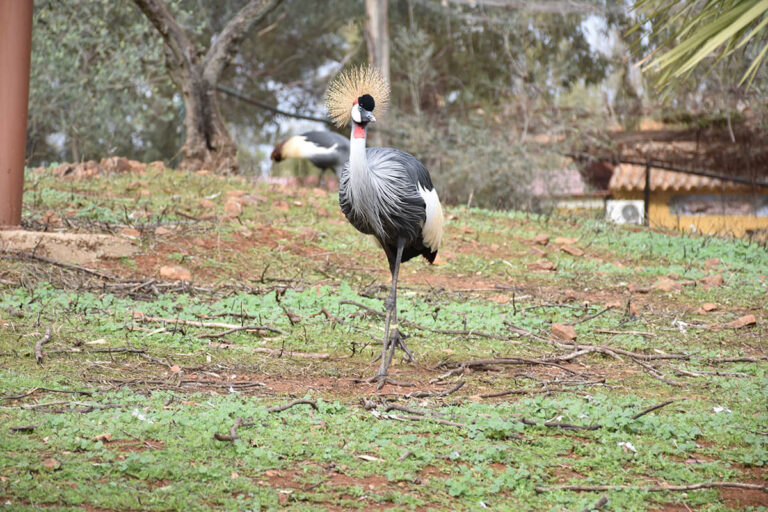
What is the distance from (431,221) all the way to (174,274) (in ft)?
9.39

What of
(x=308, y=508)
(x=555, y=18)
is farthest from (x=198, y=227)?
(x=555, y=18)

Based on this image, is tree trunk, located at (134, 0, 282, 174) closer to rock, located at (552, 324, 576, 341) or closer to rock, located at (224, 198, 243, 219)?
rock, located at (224, 198, 243, 219)

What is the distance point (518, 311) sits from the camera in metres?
7.12

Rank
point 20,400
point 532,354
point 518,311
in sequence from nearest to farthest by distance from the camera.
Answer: point 20,400 < point 532,354 < point 518,311

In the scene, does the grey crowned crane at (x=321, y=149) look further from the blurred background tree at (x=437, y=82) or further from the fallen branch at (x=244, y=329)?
the fallen branch at (x=244, y=329)

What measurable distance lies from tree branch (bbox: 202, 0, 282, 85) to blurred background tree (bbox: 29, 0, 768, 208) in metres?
1.75

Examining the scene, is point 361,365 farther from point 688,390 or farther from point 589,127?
point 589,127

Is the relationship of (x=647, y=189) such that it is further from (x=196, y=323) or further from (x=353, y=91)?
(x=196, y=323)

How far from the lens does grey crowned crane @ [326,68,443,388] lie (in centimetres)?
527

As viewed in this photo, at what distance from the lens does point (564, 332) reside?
6.15 meters

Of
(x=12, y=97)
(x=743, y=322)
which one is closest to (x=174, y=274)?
(x=12, y=97)

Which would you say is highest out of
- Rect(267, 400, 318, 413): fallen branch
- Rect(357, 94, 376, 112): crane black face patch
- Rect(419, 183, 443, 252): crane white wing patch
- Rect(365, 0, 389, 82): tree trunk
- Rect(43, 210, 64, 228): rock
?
Rect(365, 0, 389, 82): tree trunk

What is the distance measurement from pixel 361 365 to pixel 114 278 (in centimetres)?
297

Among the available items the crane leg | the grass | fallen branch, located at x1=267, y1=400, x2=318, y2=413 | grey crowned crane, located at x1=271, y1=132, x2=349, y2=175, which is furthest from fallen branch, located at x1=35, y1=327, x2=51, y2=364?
grey crowned crane, located at x1=271, y1=132, x2=349, y2=175
